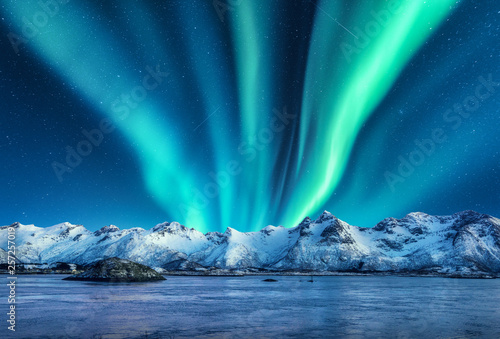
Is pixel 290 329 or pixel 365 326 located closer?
pixel 290 329

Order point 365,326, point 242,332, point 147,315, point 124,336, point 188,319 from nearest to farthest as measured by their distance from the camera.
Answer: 1. point 124,336
2. point 242,332
3. point 365,326
4. point 188,319
5. point 147,315

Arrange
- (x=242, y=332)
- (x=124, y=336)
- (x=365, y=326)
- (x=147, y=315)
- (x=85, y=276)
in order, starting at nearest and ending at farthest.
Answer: (x=124, y=336), (x=242, y=332), (x=365, y=326), (x=147, y=315), (x=85, y=276)

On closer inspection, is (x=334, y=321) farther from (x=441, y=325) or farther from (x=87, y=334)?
(x=87, y=334)

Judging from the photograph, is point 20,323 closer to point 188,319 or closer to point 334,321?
point 188,319

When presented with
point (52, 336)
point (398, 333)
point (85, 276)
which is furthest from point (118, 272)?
point (398, 333)

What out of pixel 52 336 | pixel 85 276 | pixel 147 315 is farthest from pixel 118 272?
pixel 52 336

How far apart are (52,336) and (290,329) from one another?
15.5 meters

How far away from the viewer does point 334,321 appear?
92.3 ft

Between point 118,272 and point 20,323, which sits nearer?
point 20,323

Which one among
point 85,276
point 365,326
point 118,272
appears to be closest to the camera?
point 365,326

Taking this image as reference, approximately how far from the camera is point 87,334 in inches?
822

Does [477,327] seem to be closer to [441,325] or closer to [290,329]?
[441,325]

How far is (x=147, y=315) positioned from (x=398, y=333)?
2118 centimetres

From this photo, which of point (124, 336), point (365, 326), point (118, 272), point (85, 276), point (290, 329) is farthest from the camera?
point (85, 276)
